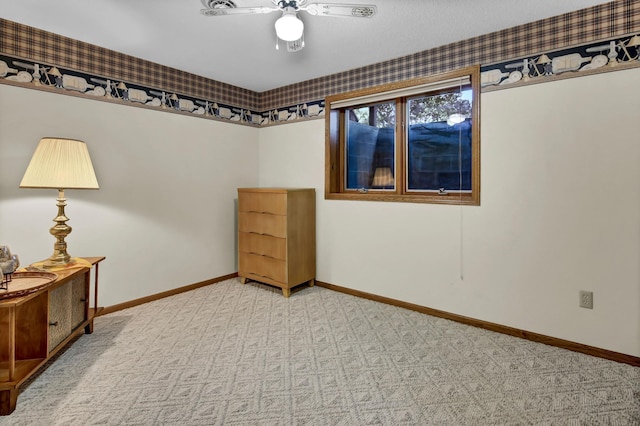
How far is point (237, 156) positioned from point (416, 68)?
2259mm

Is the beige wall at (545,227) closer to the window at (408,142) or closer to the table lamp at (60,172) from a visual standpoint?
the window at (408,142)

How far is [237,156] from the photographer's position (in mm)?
4094

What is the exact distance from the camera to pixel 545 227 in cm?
242

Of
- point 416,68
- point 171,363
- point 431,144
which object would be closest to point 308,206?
point 431,144

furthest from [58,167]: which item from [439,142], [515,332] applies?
[515,332]

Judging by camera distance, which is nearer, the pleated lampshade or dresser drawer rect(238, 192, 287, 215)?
the pleated lampshade

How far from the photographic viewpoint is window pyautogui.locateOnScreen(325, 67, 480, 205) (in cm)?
285

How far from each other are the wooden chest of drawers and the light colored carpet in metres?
0.71

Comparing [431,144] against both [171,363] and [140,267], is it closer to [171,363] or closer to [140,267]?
[171,363]

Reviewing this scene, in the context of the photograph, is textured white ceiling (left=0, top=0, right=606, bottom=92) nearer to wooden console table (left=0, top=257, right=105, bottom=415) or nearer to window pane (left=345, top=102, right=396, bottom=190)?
window pane (left=345, top=102, right=396, bottom=190)

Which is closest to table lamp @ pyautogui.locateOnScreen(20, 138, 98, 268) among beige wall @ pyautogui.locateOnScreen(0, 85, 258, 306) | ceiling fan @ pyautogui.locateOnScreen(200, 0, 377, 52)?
beige wall @ pyautogui.locateOnScreen(0, 85, 258, 306)

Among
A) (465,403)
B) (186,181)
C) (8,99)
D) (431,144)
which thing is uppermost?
(8,99)

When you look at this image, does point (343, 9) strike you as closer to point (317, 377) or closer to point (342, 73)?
point (342, 73)

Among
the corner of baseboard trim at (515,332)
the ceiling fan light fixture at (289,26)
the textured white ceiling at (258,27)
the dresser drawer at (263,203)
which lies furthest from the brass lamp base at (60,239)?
the corner of baseboard trim at (515,332)
